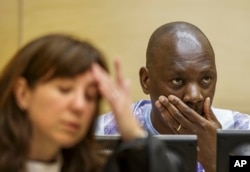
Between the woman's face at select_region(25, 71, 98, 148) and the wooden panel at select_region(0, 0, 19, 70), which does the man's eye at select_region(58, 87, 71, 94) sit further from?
the wooden panel at select_region(0, 0, 19, 70)

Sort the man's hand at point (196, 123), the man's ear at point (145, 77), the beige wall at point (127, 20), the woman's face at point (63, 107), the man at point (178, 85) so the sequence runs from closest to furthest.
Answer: the woman's face at point (63, 107) < the man's hand at point (196, 123) < the man at point (178, 85) < the man's ear at point (145, 77) < the beige wall at point (127, 20)

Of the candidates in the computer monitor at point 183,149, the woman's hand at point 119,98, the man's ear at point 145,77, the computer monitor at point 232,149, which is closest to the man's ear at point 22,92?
the woman's hand at point 119,98

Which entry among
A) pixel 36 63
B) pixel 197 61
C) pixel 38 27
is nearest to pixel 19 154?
pixel 36 63

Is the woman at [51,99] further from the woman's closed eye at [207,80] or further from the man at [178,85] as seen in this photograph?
the woman's closed eye at [207,80]

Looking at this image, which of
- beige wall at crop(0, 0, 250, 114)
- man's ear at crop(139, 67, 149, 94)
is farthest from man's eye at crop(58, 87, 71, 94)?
beige wall at crop(0, 0, 250, 114)

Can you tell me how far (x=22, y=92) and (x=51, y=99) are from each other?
65 mm

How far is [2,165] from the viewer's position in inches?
40.4

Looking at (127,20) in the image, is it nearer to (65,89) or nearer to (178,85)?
(178,85)

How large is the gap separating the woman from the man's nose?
72 centimetres

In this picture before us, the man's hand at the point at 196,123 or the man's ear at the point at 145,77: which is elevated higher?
the man's ear at the point at 145,77

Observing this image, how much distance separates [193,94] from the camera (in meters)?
1.79

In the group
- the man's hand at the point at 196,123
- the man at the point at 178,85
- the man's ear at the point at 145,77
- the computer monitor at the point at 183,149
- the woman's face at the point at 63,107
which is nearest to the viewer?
the woman's face at the point at 63,107

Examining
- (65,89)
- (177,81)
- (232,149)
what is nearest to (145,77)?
(177,81)

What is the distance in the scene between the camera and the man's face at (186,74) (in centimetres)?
180
